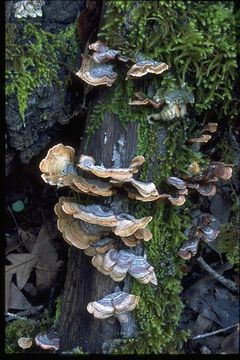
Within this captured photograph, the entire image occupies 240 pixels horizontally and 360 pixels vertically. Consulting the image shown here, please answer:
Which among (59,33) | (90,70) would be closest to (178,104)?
(90,70)

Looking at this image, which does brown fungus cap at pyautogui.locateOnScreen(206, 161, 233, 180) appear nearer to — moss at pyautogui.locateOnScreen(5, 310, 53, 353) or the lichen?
the lichen

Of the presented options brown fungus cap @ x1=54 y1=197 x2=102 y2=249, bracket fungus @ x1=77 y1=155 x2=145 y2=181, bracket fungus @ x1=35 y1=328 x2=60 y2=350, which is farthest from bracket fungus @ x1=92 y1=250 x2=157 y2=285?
bracket fungus @ x1=35 y1=328 x2=60 y2=350

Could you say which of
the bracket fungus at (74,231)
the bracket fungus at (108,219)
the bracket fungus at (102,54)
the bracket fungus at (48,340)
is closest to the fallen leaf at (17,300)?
the bracket fungus at (48,340)

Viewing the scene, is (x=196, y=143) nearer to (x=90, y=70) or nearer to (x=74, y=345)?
(x=90, y=70)

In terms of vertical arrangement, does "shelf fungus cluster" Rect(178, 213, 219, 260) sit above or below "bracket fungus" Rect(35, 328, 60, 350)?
above

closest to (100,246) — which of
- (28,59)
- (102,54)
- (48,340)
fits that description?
(48,340)
